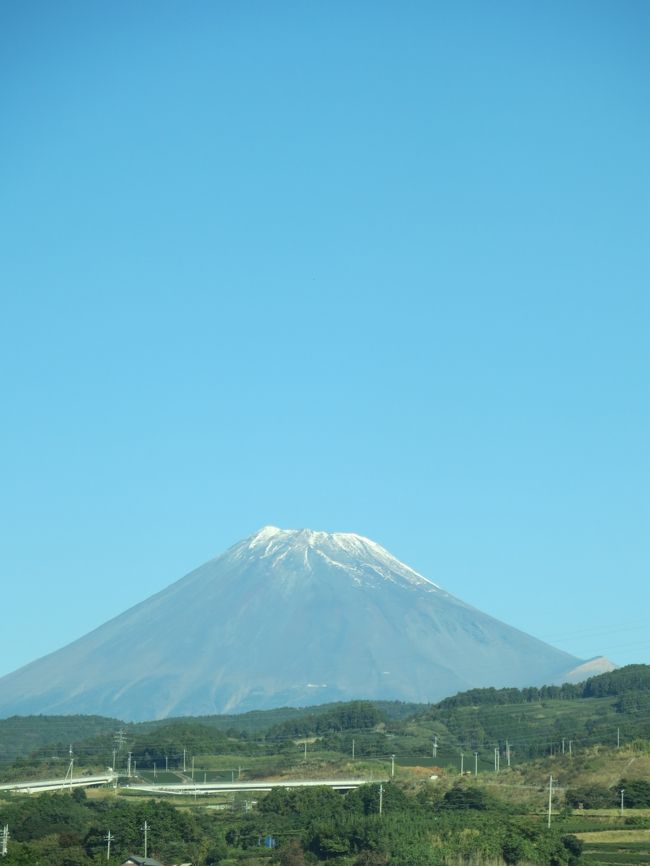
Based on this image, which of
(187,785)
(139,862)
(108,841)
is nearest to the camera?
(139,862)

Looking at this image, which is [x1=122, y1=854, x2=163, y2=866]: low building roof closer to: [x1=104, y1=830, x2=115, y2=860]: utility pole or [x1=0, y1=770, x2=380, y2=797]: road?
[x1=104, y1=830, x2=115, y2=860]: utility pole

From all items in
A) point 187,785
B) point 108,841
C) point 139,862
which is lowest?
point 139,862

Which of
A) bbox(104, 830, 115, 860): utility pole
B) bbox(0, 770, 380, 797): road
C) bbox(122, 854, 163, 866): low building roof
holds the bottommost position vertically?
bbox(122, 854, 163, 866): low building roof

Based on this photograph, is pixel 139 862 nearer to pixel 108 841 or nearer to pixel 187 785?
pixel 108 841

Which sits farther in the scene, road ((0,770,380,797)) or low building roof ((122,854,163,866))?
road ((0,770,380,797))

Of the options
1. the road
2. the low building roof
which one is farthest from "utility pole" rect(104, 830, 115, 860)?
the road

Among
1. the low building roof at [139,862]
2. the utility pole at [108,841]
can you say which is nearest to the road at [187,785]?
the utility pole at [108,841]

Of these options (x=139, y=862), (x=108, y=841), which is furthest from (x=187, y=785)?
(x=139, y=862)

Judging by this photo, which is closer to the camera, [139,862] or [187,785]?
[139,862]

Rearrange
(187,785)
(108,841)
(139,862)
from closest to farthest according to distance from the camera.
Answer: (139,862), (108,841), (187,785)

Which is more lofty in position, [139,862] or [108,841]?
[108,841]

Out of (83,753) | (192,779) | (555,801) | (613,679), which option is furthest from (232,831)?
(613,679)

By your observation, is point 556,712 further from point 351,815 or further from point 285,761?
point 351,815

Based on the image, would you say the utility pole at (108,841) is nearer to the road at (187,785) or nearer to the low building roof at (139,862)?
the low building roof at (139,862)
